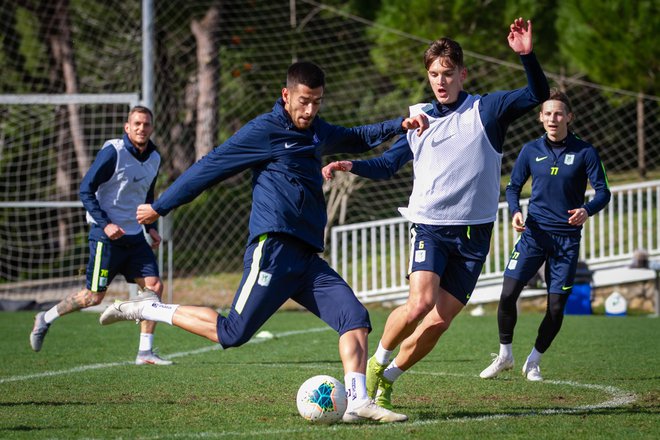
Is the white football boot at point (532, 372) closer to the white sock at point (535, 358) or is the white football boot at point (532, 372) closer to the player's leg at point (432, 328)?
the white sock at point (535, 358)

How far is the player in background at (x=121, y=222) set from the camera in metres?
8.72

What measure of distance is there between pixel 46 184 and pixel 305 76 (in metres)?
15.5

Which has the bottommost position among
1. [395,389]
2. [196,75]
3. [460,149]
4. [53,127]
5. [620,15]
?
[395,389]

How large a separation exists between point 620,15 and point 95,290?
13.2 metres

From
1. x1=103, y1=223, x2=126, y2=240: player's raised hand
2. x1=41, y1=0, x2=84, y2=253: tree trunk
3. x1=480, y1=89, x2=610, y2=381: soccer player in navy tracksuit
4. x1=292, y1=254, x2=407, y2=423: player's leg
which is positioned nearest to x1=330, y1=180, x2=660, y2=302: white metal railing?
x1=41, y1=0, x2=84, y2=253: tree trunk

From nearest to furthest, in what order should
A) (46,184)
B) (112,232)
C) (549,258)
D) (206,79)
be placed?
(549,258)
(112,232)
(206,79)
(46,184)

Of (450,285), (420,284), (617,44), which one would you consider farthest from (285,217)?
(617,44)

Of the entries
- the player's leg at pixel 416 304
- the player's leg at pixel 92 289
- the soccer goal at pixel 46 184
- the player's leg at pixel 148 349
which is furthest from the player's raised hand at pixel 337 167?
the soccer goal at pixel 46 184

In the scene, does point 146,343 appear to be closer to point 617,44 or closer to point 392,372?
point 392,372

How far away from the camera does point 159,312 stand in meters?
5.94

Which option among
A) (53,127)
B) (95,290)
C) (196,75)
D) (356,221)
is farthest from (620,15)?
(95,290)

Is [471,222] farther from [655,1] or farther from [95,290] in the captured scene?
[655,1]

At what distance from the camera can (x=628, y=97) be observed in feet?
59.2

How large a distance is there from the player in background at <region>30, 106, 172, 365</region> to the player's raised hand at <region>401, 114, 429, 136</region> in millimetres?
3731
